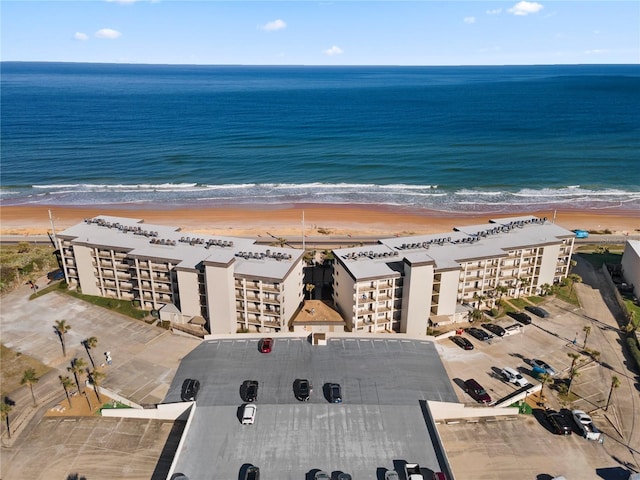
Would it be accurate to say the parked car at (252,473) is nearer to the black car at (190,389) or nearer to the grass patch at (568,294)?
the black car at (190,389)

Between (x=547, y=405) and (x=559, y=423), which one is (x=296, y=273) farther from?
(x=559, y=423)

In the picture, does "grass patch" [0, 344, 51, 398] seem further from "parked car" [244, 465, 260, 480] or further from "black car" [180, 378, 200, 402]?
"parked car" [244, 465, 260, 480]

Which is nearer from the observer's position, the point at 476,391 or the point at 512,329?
the point at 476,391

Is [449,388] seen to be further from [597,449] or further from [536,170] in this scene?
[536,170]

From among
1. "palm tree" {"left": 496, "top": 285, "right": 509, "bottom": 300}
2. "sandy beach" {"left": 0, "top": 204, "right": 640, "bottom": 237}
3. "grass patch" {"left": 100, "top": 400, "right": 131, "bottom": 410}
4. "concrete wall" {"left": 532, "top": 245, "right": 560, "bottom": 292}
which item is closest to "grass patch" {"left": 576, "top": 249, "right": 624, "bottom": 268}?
"sandy beach" {"left": 0, "top": 204, "right": 640, "bottom": 237}

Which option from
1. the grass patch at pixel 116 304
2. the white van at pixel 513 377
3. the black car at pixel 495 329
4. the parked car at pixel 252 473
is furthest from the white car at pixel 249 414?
the black car at pixel 495 329

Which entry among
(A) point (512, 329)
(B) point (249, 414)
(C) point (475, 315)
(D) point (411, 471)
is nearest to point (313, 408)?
(B) point (249, 414)

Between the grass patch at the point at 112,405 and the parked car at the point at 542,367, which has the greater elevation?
the parked car at the point at 542,367
